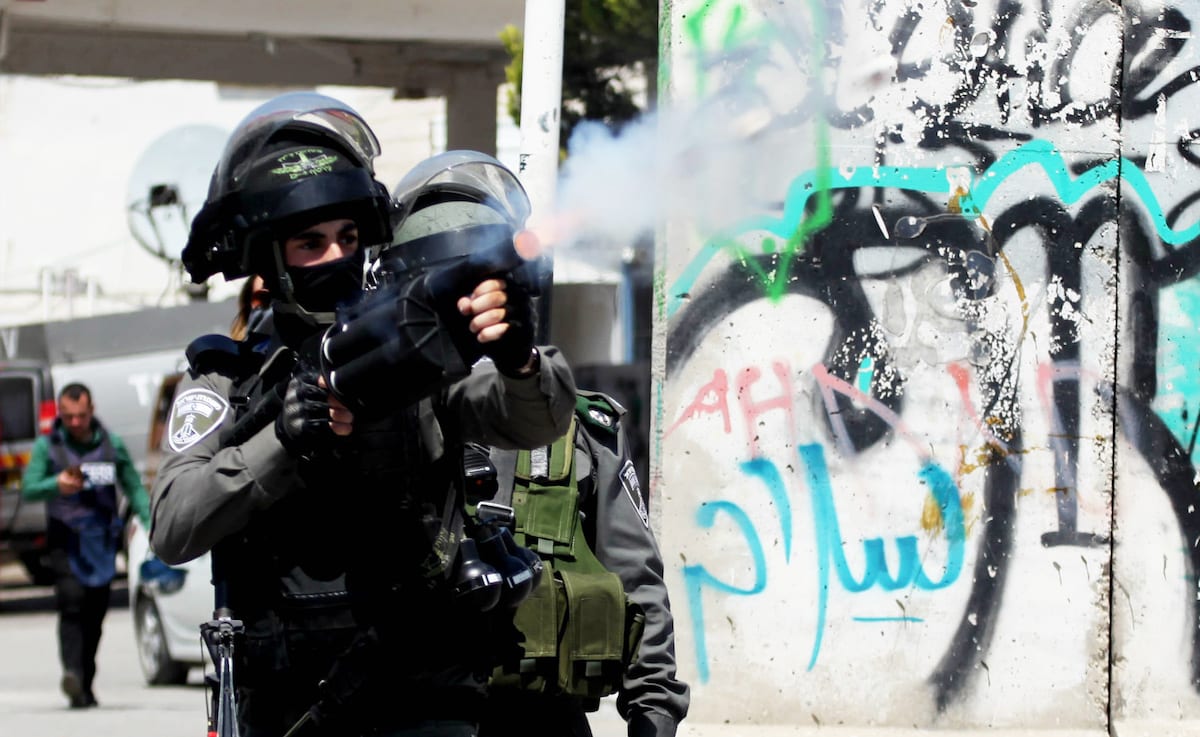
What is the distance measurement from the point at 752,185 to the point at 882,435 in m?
0.89

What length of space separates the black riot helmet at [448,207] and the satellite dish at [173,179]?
48.6 ft

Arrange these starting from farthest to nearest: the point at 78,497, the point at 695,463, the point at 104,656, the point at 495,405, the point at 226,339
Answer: the point at 104,656
the point at 78,497
the point at 695,463
the point at 226,339
the point at 495,405

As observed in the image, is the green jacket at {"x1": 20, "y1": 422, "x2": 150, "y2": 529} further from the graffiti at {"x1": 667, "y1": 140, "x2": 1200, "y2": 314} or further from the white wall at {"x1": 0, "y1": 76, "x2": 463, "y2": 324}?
the white wall at {"x1": 0, "y1": 76, "x2": 463, "y2": 324}

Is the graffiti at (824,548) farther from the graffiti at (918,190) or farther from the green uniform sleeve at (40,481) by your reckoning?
the green uniform sleeve at (40,481)

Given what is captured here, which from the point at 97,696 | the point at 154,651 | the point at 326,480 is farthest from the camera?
the point at 154,651

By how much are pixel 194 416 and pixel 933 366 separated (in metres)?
3.03

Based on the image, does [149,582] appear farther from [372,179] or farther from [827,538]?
[372,179]

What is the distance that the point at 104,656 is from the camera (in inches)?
430

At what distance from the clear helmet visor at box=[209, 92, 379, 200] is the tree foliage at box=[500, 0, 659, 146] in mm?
10737

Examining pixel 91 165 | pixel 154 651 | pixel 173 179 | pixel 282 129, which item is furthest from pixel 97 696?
pixel 91 165

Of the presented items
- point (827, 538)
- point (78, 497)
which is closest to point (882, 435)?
point (827, 538)

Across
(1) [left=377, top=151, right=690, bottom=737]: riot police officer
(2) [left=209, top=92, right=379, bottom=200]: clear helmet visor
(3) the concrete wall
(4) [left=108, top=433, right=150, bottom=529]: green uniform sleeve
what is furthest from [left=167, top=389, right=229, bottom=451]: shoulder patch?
(4) [left=108, top=433, right=150, bottom=529]: green uniform sleeve

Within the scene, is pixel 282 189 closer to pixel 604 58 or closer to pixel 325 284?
pixel 325 284

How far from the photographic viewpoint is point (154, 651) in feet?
30.6
